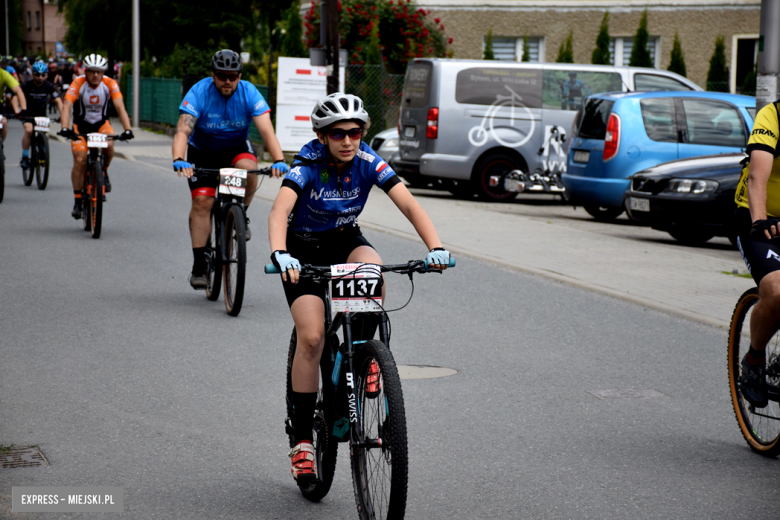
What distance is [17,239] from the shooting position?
39.1ft

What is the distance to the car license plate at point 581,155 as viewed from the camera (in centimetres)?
1514

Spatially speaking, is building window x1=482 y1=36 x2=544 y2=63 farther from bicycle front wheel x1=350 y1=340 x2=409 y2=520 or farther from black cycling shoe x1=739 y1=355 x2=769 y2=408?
bicycle front wheel x1=350 y1=340 x2=409 y2=520

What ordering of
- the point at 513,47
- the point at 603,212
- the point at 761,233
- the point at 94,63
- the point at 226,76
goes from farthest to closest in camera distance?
the point at 513,47 < the point at 603,212 < the point at 94,63 < the point at 226,76 < the point at 761,233

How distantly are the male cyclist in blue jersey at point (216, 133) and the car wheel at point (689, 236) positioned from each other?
623 cm

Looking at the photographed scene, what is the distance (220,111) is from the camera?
8320mm

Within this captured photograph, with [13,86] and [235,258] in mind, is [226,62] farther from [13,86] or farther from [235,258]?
[13,86]

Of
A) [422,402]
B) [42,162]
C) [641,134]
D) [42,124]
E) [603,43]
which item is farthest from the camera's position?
[603,43]

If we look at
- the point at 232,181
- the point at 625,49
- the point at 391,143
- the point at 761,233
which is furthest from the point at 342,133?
the point at 625,49

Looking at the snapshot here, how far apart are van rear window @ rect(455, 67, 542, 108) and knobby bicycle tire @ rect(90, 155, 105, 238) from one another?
23.8ft

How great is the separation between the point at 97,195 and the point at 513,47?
2146 centimetres

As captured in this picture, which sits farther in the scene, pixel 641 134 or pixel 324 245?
pixel 641 134

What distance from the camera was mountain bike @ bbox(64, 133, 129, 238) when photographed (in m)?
11.7

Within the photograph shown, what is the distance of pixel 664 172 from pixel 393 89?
1151cm

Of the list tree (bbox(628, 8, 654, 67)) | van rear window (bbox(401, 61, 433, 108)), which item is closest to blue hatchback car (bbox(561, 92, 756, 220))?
van rear window (bbox(401, 61, 433, 108))
